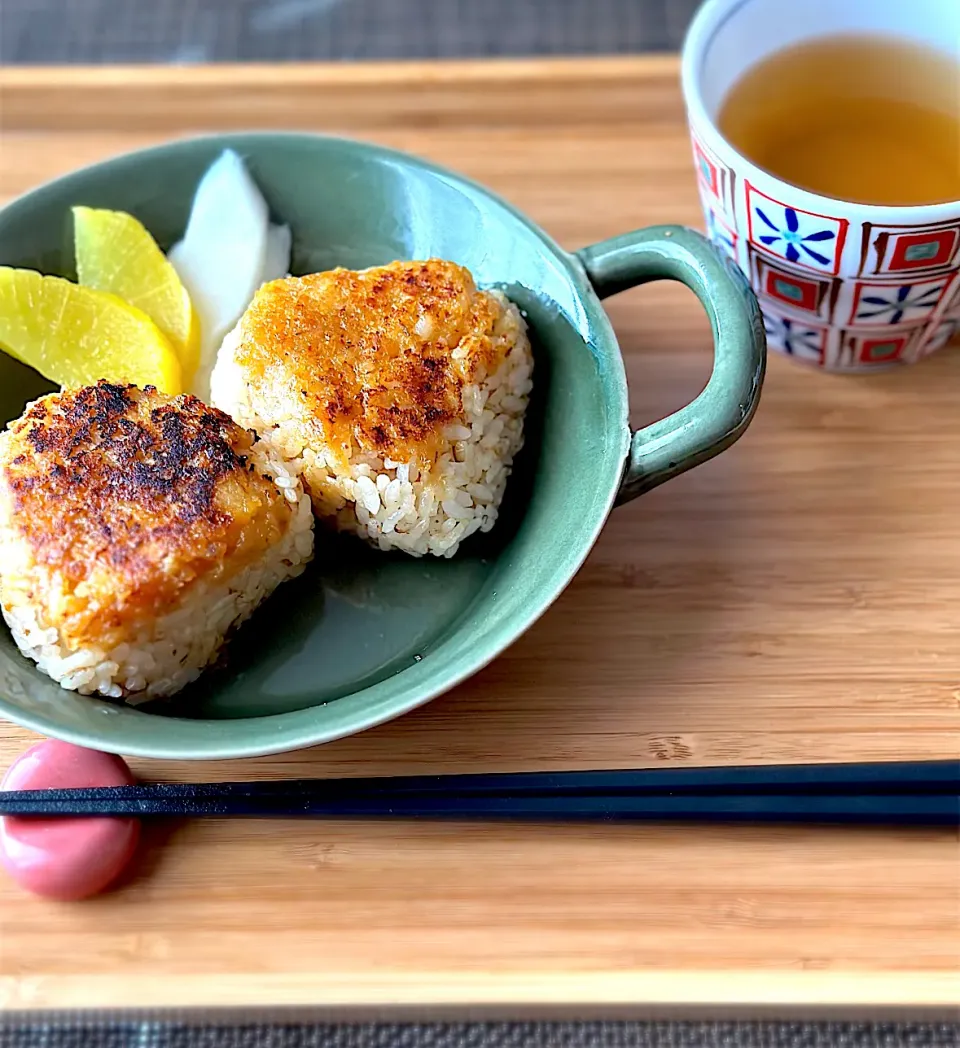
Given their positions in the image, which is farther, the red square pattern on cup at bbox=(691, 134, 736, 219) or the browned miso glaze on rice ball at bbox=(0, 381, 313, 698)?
the red square pattern on cup at bbox=(691, 134, 736, 219)

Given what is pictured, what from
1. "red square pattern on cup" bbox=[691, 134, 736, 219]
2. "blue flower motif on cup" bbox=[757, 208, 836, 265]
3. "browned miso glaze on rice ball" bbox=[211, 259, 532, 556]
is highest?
"red square pattern on cup" bbox=[691, 134, 736, 219]

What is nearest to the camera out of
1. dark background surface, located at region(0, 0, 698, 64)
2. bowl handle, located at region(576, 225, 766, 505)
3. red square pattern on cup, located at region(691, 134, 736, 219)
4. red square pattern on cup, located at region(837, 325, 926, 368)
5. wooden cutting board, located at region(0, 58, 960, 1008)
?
wooden cutting board, located at region(0, 58, 960, 1008)

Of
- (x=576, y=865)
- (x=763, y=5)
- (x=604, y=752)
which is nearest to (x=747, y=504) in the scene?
(x=604, y=752)

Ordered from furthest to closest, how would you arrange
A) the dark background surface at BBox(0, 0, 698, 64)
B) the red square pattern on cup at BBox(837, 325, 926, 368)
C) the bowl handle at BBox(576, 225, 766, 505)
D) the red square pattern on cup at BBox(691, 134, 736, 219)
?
the dark background surface at BBox(0, 0, 698, 64)
the red square pattern on cup at BBox(837, 325, 926, 368)
the red square pattern on cup at BBox(691, 134, 736, 219)
the bowl handle at BBox(576, 225, 766, 505)

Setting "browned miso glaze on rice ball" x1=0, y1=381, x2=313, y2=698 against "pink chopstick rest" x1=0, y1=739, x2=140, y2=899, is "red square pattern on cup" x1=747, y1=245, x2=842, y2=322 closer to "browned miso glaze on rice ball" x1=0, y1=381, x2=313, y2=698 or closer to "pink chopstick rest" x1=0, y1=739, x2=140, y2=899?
"browned miso glaze on rice ball" x1=0, y1=381, x2=313, y2=698

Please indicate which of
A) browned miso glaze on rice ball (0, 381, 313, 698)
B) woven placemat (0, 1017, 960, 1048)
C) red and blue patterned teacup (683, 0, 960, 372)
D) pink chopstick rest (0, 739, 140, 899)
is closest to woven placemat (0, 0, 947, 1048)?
Result: red and blue patterned teacup (683, 0, 960, 372)

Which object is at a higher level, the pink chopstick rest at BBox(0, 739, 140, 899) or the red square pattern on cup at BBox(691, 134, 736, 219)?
the red square pattern on cup at BBox(691, 134, 736, 219)
